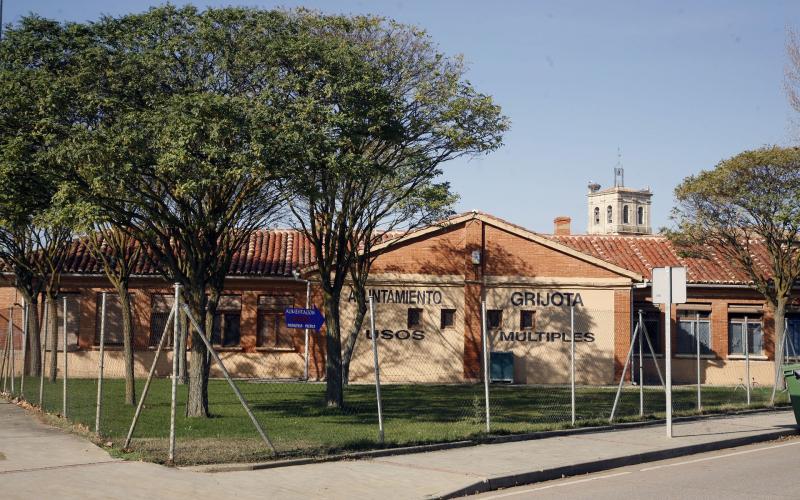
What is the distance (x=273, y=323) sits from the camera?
33688 millimetres

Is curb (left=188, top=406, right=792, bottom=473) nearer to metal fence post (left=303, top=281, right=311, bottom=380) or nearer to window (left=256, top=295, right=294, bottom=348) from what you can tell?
metal fence post (left=303, top=281, right=311, bottom=380)

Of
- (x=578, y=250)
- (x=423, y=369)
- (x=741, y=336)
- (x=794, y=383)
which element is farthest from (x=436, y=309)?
(x=794, y=383)

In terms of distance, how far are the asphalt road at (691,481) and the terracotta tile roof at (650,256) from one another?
807 inches

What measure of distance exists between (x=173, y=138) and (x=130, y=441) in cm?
508

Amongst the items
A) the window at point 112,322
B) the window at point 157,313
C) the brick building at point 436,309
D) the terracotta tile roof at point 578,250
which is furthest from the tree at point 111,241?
the terracotta tile roof at point 578,250

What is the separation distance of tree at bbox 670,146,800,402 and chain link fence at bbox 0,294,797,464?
2956 millimetres

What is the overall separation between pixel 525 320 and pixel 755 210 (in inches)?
366

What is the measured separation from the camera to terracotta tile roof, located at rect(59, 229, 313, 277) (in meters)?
33.4

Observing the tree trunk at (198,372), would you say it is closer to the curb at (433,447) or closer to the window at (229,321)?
the curb at (433,447)

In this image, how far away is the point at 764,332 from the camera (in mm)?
35562

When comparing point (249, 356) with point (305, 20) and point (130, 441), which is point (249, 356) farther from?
point (130, 441)

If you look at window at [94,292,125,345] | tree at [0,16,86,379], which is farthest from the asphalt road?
window at [94,292,125,345]

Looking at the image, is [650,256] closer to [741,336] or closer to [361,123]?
[741,336]

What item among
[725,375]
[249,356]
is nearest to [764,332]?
[725,375]
